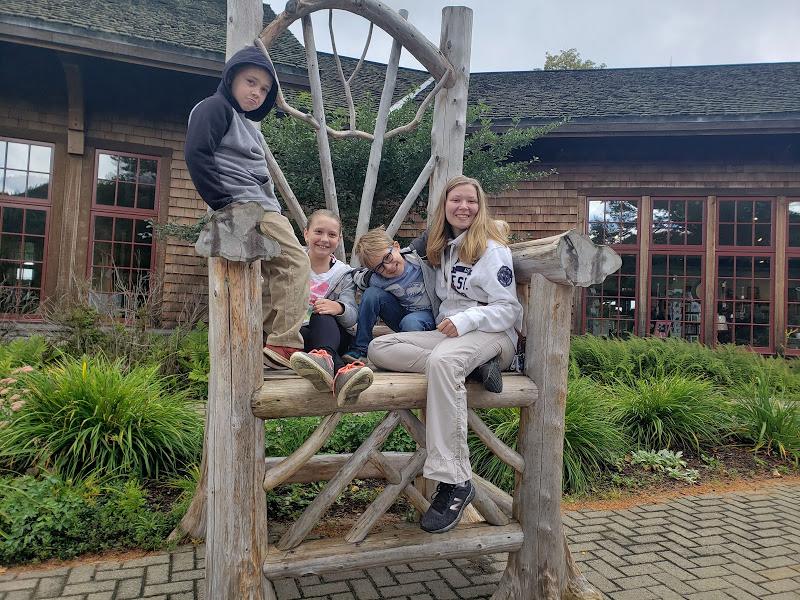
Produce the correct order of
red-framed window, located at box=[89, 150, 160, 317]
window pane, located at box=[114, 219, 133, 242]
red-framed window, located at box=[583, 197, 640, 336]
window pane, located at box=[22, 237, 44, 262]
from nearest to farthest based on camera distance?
window pane, located at box=[22, 237, 44, 262], red-framed window, located at box=[89, 150, 160, 317], window pane, located at box=[114, 219, 133, 242], red-framed window, located at box=[583, 197, 640, 336]

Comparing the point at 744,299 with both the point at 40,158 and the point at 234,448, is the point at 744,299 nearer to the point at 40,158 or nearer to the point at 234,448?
the point at 234,448

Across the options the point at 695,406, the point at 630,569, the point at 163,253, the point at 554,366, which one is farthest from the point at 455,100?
the point at 163,253

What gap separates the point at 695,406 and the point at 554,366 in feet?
10.5

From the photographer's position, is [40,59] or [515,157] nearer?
[40,59]

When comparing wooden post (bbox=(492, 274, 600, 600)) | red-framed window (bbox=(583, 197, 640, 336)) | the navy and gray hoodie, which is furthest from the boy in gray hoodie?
red-framed window (bbox=(583, 197, 640, 336))

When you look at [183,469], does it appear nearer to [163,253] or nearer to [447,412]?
[447,412]

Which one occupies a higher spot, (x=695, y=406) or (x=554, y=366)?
(x=554, y=366)

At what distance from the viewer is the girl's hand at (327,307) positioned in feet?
9.65

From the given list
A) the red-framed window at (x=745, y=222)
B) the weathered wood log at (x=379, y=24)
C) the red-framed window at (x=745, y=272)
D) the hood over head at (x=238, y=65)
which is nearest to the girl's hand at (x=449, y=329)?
the hood over head at (x=238, y=65)

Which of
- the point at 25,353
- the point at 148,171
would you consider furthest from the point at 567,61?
the point at 25,353

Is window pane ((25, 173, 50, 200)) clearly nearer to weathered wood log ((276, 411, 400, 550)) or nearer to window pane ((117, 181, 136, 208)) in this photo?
window pane ((117, 181, 136, 208))

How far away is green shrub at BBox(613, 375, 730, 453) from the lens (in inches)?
197

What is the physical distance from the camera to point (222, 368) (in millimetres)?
2256

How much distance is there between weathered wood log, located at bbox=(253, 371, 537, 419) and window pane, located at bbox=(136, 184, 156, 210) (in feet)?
24.3
